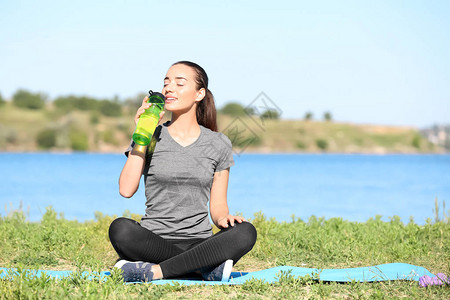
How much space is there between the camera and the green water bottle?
471 centimetres

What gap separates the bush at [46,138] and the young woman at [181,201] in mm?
88569

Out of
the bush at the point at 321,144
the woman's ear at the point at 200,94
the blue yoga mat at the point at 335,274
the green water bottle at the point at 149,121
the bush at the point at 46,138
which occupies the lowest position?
the blue yoga mat at the point at 335,274

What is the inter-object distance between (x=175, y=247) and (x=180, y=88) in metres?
1.55

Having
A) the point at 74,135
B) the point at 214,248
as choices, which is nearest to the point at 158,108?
the point at 214,248

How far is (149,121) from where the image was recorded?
4.71 metres

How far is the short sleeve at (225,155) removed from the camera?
5.28 meters

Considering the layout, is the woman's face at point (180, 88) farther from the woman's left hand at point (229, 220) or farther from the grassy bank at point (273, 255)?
the grassy bank at point (273, 255)

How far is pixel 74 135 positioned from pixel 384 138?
66.2 metres

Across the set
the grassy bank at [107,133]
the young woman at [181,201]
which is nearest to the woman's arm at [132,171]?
the young woman at [181,201]

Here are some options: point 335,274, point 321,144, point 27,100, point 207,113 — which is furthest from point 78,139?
point 335,274

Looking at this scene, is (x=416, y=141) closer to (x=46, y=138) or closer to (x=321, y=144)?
(x=321, y=144)

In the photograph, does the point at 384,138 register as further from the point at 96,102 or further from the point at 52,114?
the point at 52,114

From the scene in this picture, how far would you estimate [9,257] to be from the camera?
632cm

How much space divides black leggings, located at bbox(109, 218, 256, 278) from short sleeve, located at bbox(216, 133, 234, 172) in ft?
2.16
